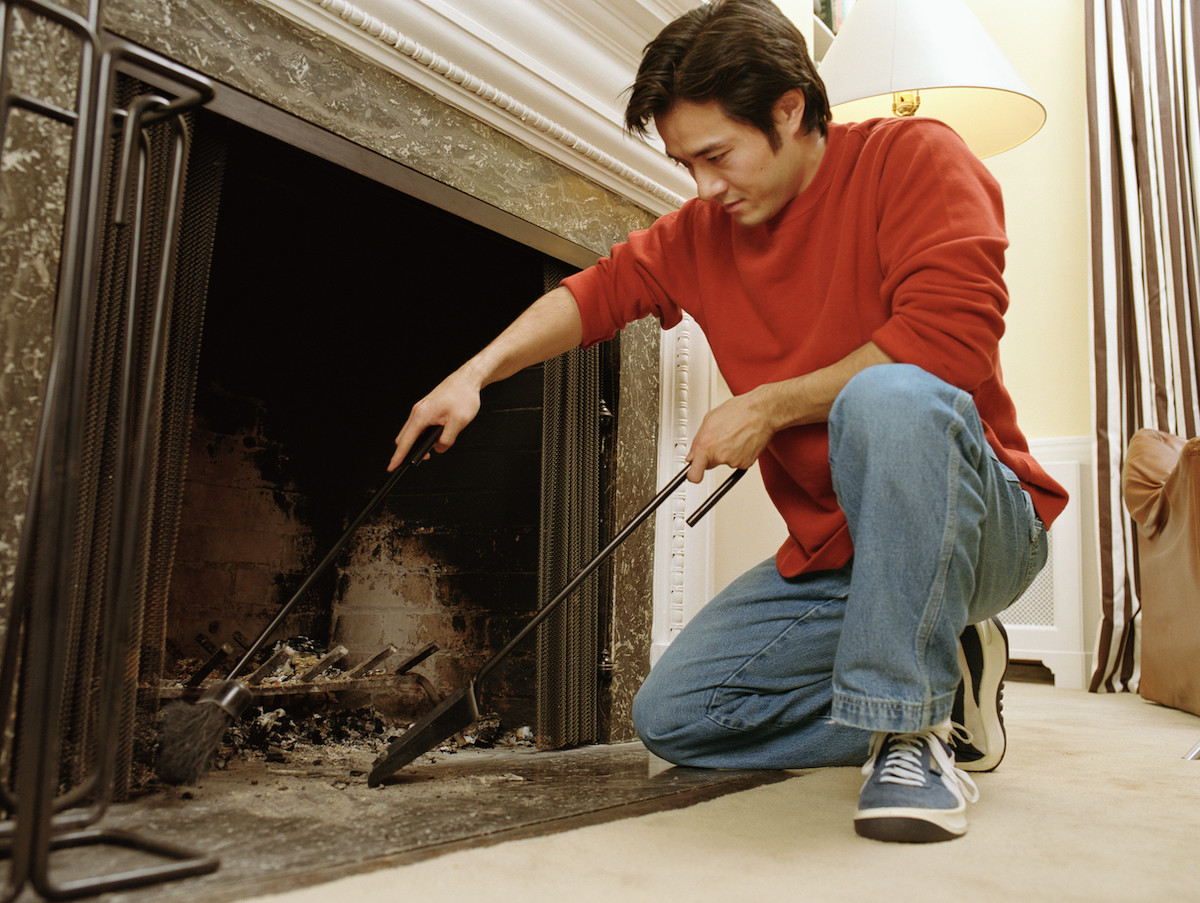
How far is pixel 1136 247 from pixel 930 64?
1.89 m

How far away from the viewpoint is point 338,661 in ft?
6.05

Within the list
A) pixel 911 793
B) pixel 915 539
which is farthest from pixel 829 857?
pixel 915 539

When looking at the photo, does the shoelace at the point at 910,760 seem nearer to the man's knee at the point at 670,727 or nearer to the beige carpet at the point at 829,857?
the beige carpet at the point at 829,857

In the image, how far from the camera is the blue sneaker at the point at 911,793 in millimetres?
951

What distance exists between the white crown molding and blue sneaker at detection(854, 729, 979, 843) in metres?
1.12

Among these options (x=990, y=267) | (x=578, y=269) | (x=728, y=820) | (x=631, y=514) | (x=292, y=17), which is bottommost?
(x=728, y=820)

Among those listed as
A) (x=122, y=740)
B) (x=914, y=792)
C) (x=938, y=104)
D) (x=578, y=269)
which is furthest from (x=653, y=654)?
(x=938, y=104)

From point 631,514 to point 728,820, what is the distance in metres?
0.85

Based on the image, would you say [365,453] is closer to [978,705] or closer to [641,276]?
[641,276]

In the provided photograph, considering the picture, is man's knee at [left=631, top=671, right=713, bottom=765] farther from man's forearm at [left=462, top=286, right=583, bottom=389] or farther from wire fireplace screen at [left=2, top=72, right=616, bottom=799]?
wire fireplace screen at [left=2, top=72, right=616, bottom=799]

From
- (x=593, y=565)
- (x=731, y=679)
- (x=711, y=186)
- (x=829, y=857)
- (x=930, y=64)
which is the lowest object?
(x=829, y=857)

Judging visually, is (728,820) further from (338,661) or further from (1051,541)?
(1051,541)

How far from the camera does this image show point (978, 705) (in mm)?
1372

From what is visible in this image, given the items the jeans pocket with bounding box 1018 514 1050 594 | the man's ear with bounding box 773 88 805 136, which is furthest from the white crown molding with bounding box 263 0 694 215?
the jeans pocket with bounding box 1018 514 1050 594
